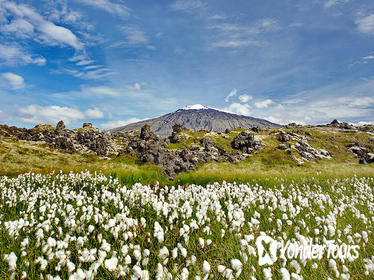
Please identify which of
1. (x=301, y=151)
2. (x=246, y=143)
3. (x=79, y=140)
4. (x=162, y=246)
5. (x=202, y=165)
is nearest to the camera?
(x=162, y=246)

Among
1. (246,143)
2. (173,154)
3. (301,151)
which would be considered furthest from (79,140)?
(301,151)

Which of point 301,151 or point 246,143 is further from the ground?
point 246,143

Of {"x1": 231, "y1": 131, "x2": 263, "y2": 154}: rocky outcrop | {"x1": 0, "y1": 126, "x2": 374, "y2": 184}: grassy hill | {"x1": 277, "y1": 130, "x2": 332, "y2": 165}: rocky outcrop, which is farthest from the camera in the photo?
{"x1": 231, "y1": 131, "x2": 263, "y2": 154}: rocky outcrop

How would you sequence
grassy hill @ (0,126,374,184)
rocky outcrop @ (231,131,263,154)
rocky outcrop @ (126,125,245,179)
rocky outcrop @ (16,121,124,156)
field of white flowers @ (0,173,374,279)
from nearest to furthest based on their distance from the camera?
1. field of white flowers @ (0,173,374,279)
2. rocky outcrop @ (126,125,245,179)
3. grassy hill @ (0,126,374,184)
4. rocky outcrop @ (16,121,124,156)
5. rocky outcrop @ (231,131,263,154)

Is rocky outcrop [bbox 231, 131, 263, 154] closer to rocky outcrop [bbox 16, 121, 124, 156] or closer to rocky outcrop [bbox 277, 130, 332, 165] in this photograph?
rocky outcrop [bbox 277, 130, 332, 165]

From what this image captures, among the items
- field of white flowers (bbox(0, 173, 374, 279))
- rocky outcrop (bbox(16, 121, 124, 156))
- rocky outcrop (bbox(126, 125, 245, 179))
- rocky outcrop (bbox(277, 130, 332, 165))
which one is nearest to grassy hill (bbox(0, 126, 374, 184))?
rocky outcrop (bbox(277, 130, 332, 165))

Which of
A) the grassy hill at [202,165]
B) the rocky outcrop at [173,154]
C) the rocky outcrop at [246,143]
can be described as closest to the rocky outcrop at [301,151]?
the grassy hill at [202,165]

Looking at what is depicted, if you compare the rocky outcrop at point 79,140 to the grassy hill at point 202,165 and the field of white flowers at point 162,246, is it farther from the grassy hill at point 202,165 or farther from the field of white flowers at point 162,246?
the field of white flowers at point 162,246

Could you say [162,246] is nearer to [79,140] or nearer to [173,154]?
[173,154]

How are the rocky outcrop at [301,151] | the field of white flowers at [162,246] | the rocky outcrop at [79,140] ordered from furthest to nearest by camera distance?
the rocky outcrop at [79,140] → the rocky outcrop at [301,151] → the field of white flowers at [162,246]

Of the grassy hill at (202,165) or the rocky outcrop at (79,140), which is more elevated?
the rocky outcrop at (79,140)

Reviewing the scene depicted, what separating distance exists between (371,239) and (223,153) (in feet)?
171

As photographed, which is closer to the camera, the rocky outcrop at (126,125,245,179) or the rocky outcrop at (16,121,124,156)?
the rocky outcrop at (126,125,245,179)

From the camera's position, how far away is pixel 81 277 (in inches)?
122
